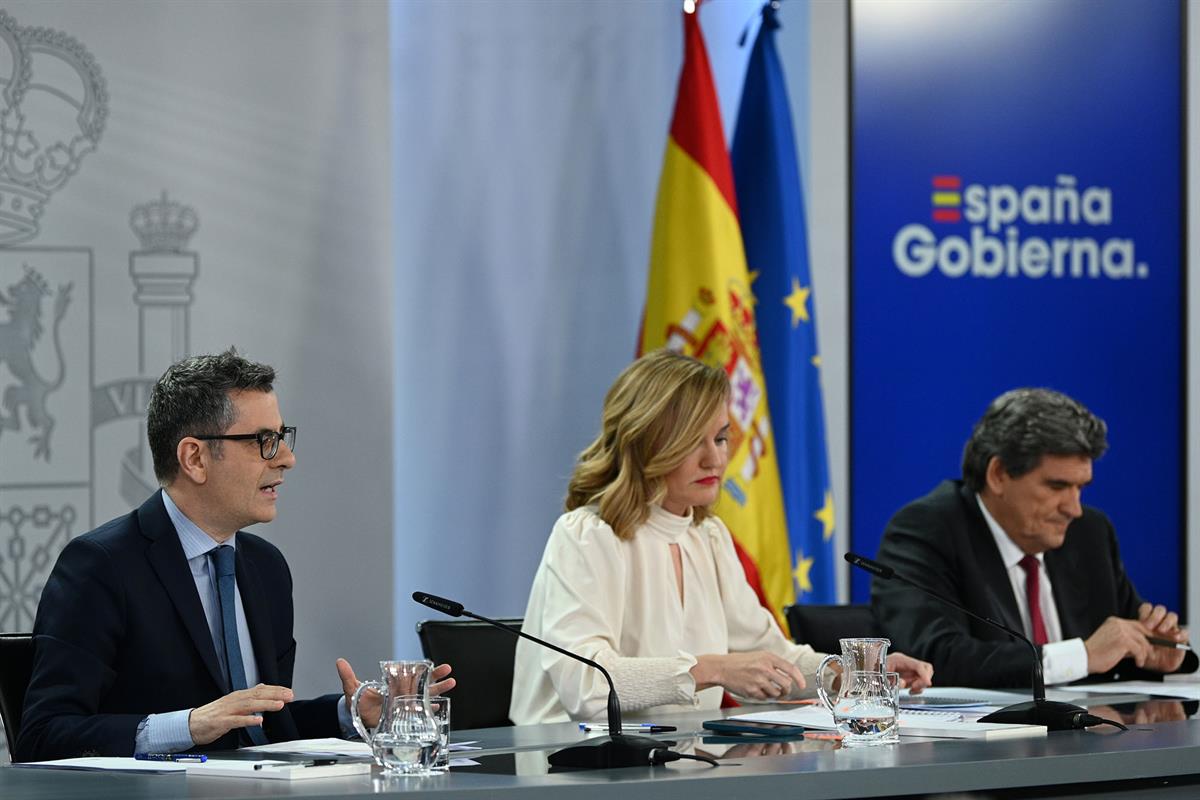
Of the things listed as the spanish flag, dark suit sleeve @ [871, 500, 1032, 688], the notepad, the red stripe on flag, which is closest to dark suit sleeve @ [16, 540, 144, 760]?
the notepad

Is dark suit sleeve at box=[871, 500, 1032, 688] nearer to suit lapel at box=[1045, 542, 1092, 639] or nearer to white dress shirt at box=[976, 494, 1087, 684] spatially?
white dress shirt at box=[976, 494, 1087, 684]

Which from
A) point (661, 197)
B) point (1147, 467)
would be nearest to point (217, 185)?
point (661, 197)

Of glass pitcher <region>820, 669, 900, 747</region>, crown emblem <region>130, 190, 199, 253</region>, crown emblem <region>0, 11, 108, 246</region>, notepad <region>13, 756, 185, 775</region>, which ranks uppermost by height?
crown emblem <region>0, 11, 108, 246</region>

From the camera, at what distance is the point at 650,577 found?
3564 millimetres

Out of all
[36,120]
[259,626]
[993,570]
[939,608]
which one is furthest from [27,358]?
[993,570]

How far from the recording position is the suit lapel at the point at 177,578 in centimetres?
289

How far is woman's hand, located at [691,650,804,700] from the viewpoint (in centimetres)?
319

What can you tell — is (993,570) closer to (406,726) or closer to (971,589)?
(971,589)

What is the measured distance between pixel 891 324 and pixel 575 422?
1.25 metres

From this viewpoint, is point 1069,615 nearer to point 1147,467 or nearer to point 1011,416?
point 1011,416

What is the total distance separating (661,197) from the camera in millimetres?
4961

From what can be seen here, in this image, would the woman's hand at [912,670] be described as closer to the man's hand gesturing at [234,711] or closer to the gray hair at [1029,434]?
the gray hair at [1029,434]

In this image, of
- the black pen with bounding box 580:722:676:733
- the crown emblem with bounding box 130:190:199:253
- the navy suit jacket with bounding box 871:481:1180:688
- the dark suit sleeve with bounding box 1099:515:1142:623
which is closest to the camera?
the black pen with bounding box 580:722:676:733

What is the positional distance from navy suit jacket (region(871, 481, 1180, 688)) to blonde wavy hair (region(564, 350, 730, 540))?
696 millimetres
